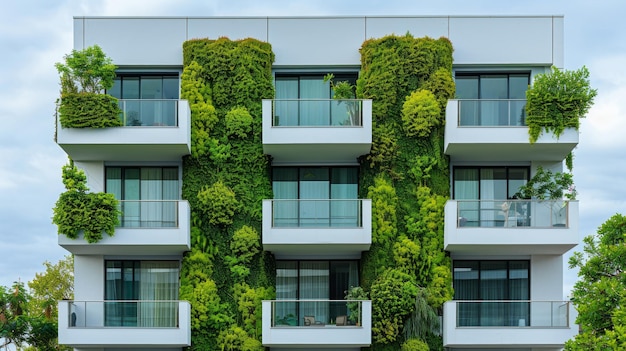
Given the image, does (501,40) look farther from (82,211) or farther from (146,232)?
(82,211)

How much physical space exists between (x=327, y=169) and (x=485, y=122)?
5163mm

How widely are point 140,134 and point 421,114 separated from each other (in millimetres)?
8549

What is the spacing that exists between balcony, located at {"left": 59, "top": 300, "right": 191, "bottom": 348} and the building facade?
4cm

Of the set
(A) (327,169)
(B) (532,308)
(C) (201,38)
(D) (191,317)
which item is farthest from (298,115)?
(B) (532,308)

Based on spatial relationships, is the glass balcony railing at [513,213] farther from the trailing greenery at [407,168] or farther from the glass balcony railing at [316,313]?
the glass balcony railing at [316,313]

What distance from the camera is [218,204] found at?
2377 cm

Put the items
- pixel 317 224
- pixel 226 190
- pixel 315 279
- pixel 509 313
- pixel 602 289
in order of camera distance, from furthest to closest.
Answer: pixel 315 279
pixel 226 190
pixel 317 224
pixel 509 313
pixel 602 289

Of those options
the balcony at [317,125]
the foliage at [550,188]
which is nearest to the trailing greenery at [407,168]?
the balcony at [317,125]

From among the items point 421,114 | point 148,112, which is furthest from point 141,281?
point 421,114

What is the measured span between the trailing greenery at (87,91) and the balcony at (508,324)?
11559 mm

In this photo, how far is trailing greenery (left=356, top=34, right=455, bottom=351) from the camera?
927 inches

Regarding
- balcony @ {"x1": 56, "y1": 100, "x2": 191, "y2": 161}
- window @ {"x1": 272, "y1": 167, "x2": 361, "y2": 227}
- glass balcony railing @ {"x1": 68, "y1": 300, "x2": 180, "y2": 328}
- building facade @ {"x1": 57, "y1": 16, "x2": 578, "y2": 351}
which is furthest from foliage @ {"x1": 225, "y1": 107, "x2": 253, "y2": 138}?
glass balcony railing @ {"x1": 68, "y1": 300, "x2": 180, "y2": 328}

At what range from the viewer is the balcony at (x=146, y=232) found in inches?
906

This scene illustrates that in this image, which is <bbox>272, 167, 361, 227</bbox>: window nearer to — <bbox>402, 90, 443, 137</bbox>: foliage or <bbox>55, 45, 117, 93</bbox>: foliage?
<bbox>402, 90, 443, 137</bbox>: foliage
